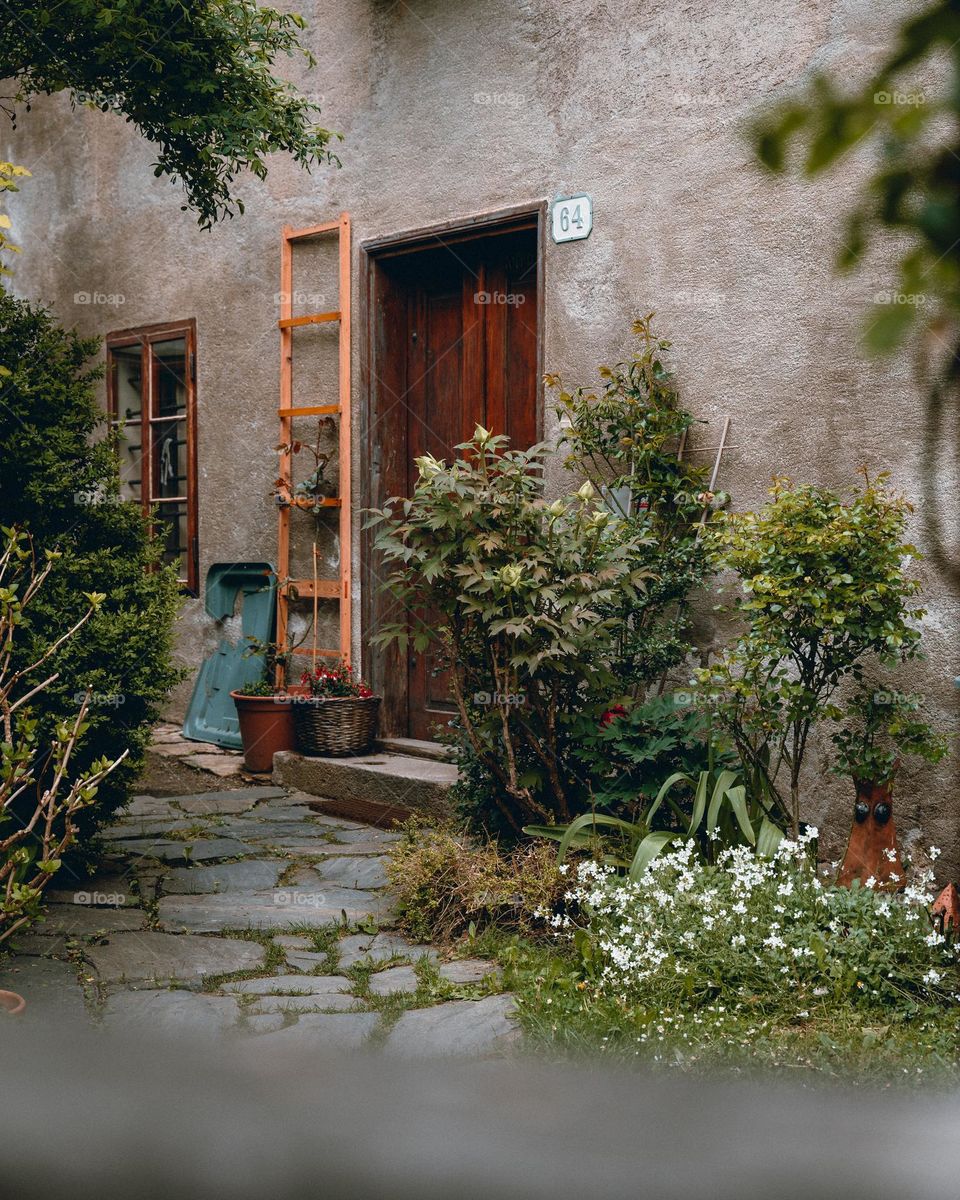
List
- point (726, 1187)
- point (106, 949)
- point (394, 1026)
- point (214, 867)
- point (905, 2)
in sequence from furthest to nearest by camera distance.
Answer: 1. point (214, 867)
2. point (905, 2)
3. point (106, 949)
4. point (394, 1026)
5. point (726, 1187)

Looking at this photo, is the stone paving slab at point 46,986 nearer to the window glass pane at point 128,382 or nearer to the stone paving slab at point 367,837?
the stone paving slab at point 367,837

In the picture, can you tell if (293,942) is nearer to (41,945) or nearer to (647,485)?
(41,945)

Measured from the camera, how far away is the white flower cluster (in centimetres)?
324

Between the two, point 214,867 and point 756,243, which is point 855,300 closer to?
point 756,243

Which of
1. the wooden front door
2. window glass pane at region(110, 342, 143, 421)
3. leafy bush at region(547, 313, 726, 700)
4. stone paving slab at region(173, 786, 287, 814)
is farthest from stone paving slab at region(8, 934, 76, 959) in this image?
window glass pane at region(110, 342, 143, 421)

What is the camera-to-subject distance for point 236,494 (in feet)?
25.6

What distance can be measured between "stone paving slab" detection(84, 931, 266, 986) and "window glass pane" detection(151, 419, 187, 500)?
16.5 feet

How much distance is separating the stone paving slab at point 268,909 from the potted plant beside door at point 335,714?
6.30 feet

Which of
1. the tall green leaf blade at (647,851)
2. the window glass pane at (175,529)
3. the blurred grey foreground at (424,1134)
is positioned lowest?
the tall green leaf blade at (647,851)

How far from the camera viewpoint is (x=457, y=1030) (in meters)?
3.21

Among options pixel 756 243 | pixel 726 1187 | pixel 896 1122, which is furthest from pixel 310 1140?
pixel 756 243

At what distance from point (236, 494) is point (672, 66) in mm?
3911

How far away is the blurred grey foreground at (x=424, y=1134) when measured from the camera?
69 centimetres

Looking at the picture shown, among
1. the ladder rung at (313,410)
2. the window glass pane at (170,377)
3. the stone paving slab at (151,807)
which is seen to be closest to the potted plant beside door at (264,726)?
the stone paving slab at (151,807)
